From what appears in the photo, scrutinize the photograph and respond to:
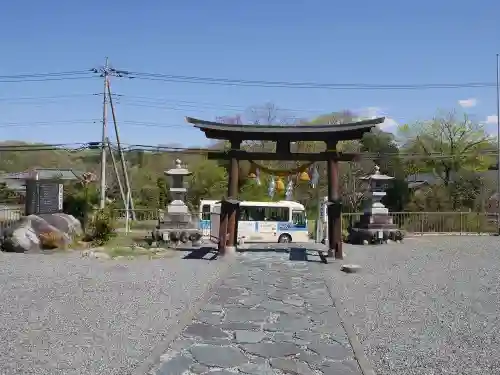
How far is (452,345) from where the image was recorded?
17.8 ft

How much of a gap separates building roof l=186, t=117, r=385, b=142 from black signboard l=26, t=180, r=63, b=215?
20.2ft

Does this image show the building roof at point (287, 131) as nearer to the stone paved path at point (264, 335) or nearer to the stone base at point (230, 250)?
the stone base at point (230, 250)

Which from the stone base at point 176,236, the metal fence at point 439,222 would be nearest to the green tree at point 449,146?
the metal fence at point 439,222

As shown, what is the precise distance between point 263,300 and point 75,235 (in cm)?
981

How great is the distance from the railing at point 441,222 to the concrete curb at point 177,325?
45.3ft

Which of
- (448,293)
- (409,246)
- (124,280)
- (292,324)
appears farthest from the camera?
(409,246)

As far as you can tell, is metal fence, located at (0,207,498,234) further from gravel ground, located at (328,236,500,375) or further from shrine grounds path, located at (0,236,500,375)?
shrine grounds path, located at (0,236,500,375)

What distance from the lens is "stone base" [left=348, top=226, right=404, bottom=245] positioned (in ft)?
60.4

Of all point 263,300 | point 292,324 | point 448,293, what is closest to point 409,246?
point 448,293

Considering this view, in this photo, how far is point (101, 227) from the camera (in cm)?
1555

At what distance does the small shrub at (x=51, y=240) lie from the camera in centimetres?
1456

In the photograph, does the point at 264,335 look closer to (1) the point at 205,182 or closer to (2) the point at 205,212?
(2) the point at 205,212

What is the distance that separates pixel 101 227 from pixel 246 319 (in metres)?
10.1

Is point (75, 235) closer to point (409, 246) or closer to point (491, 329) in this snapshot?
point (409, 246)
